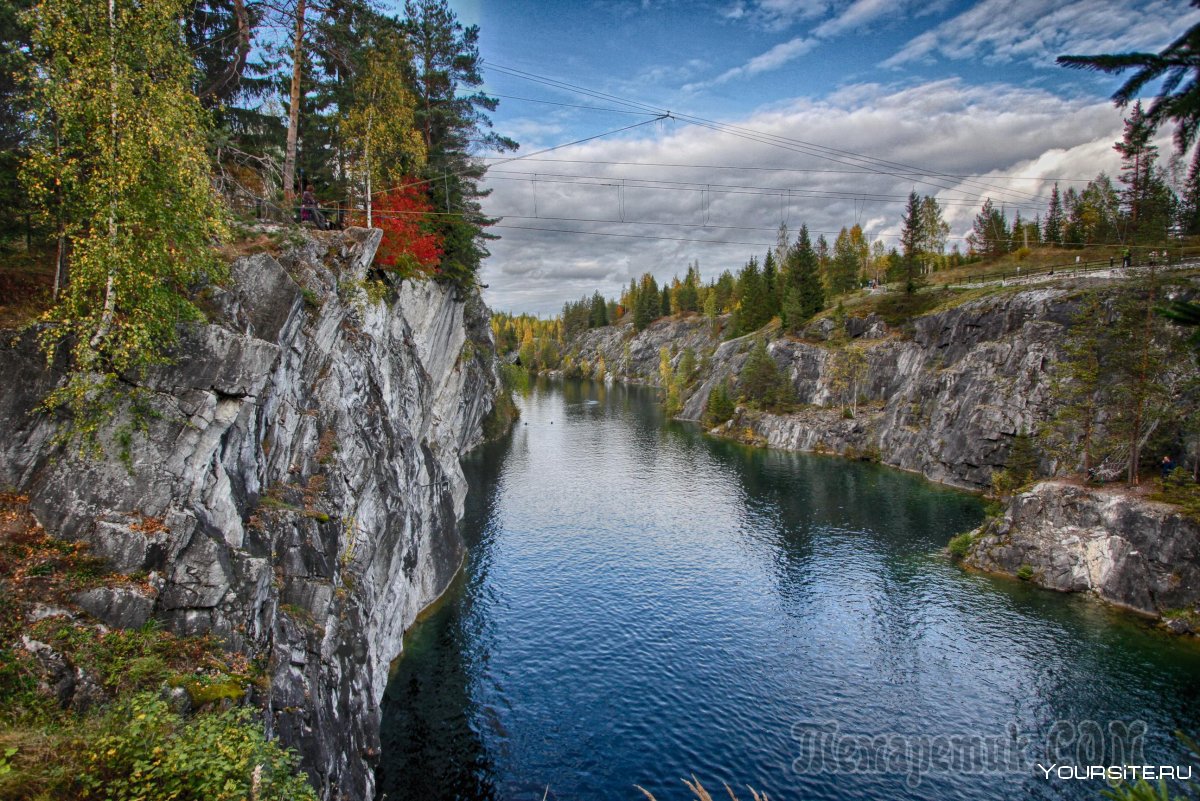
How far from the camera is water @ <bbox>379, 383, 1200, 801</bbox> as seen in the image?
24.0 metres

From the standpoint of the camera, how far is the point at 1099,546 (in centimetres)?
3900

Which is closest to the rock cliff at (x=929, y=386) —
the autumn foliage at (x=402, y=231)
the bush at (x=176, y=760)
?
the autumn foliage at (x=402, y=231)

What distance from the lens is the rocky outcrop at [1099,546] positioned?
3509 centimetres

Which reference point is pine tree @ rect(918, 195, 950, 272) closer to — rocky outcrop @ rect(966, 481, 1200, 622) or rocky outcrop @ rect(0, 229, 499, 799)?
rocky outcrop @ rect(966, 481, 1200, 622)

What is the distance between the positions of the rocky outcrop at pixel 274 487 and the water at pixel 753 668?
535 centimetres

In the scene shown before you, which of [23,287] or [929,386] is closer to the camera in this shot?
[23,287]

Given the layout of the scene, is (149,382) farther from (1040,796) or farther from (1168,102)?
(1040,796)

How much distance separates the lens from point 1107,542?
127 ft

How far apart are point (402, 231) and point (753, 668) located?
31.3m

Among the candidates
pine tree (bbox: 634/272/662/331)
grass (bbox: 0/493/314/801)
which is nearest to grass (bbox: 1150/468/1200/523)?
grass (bbox: 0/493/314/801)

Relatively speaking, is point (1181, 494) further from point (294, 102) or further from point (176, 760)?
point (294, 102)

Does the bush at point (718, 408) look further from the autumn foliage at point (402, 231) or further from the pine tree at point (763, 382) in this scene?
the autumn foliage at point (402, 231)

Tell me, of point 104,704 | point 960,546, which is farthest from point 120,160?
point 960,546

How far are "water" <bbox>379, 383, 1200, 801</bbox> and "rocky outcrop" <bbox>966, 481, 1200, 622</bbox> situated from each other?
2083 mm
